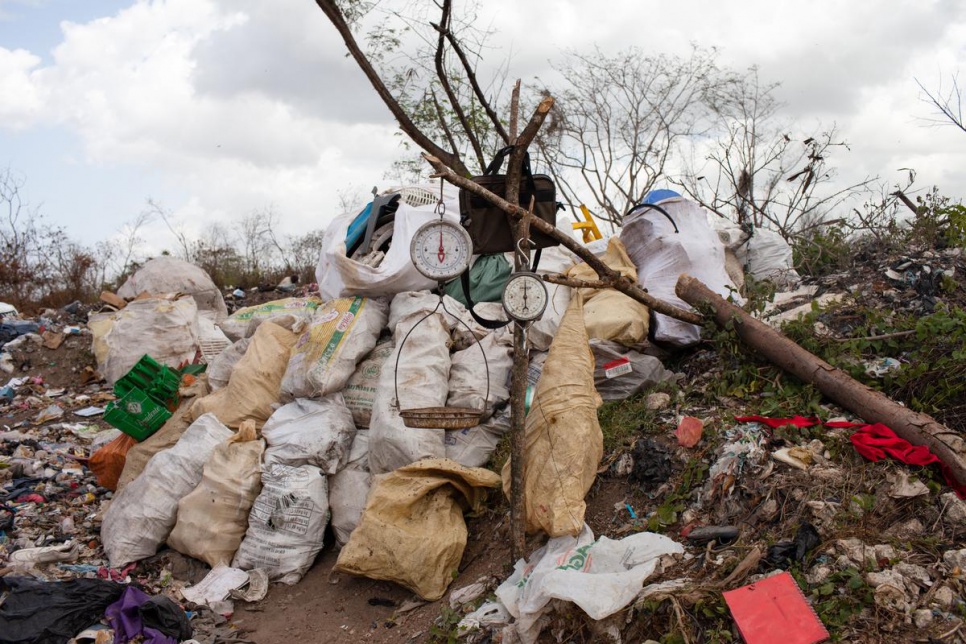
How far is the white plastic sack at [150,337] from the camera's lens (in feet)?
19.7

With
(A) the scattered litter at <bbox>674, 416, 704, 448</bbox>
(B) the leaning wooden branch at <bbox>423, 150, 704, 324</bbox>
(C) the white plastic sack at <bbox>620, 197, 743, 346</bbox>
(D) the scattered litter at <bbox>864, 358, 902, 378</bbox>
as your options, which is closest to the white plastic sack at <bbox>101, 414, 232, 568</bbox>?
(B) the leaning wooden branch at <bbox>423, 150, 704, 324</bbox>

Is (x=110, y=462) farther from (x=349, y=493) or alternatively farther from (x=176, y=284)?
(x=176, y=284)

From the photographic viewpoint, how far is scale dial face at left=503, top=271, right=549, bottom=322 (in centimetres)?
308

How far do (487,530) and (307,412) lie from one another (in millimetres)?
1299

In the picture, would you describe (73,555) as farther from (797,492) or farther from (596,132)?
(596,132)

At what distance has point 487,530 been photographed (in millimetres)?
3625

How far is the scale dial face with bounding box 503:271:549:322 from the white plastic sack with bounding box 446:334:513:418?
0.87 metres

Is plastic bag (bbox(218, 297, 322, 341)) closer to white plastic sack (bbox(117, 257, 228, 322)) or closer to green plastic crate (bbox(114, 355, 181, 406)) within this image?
green plastic crate (bbox(114, 355, 181, 406))

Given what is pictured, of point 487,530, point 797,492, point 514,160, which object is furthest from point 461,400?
point 797,492

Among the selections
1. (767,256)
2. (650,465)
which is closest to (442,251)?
(650,465)

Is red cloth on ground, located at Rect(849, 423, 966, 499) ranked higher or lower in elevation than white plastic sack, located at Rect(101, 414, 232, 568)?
higher

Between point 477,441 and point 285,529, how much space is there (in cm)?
112

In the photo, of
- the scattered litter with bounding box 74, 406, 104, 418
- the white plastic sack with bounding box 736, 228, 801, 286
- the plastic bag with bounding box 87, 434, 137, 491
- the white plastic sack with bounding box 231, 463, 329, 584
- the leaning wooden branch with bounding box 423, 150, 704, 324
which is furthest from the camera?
the scattered litter with bounding box 74, 406, 104, 418

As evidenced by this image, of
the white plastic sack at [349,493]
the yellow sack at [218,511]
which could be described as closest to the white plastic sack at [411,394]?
the white plastic sack at [349,493]
